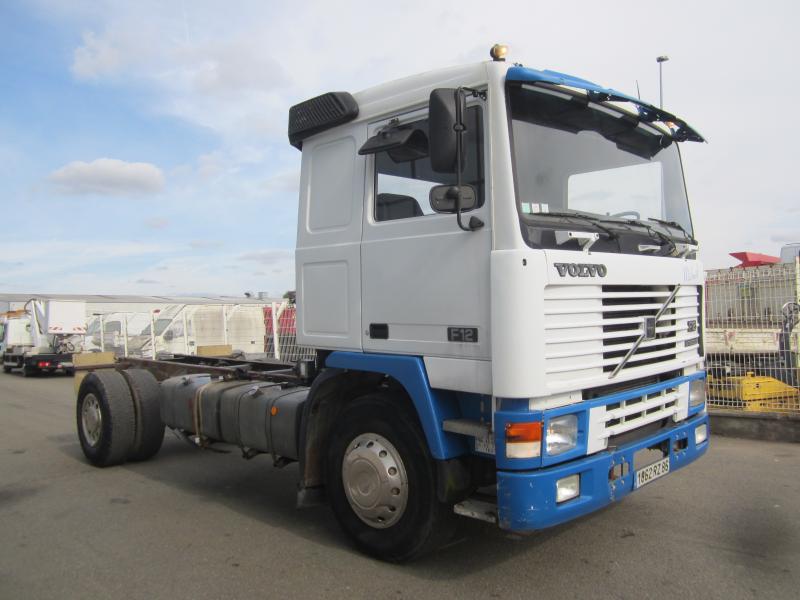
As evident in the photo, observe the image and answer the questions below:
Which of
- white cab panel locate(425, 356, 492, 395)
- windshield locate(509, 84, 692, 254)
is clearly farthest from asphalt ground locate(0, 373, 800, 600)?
windshield locate(509, 84, 692, 254)

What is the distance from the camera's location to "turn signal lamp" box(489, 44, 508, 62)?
3.67 m

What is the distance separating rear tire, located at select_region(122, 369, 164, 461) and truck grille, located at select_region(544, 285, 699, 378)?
16.7ft

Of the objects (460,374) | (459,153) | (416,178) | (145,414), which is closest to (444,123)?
(459,153)

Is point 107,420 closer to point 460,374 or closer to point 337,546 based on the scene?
point 337,546

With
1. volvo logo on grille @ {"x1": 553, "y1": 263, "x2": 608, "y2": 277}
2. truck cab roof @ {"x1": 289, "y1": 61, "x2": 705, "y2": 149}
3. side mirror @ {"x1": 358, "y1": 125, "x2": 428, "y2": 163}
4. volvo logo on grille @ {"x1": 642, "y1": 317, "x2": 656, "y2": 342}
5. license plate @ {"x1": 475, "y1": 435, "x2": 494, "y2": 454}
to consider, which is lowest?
license plate @ {"x1": 475, "y1": 435, "x2": 494, "y2": 454}

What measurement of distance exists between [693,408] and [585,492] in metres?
1.49

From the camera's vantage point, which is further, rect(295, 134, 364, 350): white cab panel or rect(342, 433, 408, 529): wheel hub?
rect(295, 134, 364, 350): white cab panel

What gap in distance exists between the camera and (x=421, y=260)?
12.9 ft

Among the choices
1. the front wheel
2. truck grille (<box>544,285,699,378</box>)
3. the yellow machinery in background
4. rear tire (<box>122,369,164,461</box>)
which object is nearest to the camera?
truck grille (<box>544,285,699,378</box>)

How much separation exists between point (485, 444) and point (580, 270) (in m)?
1.10

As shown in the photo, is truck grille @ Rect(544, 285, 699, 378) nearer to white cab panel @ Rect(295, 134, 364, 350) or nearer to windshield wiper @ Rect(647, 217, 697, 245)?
windshield wiper @ Rect(647, 217, 697, 245)

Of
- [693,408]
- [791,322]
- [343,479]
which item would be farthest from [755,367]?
[343,479]

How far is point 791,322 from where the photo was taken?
774 centimetres

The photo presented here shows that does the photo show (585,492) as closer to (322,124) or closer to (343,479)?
(343,479)
